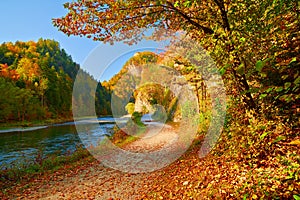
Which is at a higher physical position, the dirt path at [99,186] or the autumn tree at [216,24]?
the autumn tree at [216,24]

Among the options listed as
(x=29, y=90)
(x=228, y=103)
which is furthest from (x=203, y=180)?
(x=29, y=90)

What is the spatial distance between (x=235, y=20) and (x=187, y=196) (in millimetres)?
3167

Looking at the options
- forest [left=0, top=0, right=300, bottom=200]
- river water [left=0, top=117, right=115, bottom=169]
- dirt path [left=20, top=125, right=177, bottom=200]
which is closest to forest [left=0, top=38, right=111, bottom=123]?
river water [left=0, top=117, right=115, bottom=169]

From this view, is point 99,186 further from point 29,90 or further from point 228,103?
point 29,90

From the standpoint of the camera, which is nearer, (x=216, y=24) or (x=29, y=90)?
(x=216, y=24)

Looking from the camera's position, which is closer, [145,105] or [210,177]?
[210,177]

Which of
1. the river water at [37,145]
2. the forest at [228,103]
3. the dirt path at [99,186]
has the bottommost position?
the river water at [37,145]

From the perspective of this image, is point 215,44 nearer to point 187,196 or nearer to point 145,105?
point 187,196

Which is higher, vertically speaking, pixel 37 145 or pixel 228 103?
pixel 228 103

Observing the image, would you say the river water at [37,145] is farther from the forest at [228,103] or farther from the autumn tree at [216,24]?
the autumn tree at [216,24]

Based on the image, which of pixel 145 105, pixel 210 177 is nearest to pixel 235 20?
pixel 210 177

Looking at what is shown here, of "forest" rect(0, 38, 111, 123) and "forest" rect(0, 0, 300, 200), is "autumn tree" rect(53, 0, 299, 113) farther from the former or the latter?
"forest" rect(0, 38, 111, 123)

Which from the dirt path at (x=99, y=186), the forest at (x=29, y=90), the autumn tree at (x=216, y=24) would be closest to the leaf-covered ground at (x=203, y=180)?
the dirt path at (x=99, y=186)

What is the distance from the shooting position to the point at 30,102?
3891cm
